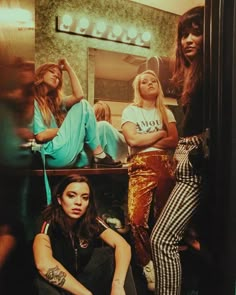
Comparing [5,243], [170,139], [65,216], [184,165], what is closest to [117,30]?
[170,139]

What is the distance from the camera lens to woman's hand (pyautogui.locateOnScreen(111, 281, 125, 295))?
3.78 feet

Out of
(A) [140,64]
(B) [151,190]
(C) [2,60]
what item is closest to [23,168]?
(C) [2,60]

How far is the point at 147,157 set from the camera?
1310mm

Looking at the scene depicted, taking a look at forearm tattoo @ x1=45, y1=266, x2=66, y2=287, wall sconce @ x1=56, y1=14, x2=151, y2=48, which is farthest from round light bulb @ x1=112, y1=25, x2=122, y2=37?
forearm tattoo @ x1=45, y1=266, x2=66, y2=287

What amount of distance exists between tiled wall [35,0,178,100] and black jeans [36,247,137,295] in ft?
2.24

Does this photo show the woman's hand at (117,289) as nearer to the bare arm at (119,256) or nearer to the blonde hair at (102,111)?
the bare arm at (119,256)

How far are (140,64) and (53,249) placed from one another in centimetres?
86

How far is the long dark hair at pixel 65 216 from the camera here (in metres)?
1.18

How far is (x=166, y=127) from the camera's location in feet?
4.35

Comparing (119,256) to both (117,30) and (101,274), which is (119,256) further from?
(117,30)

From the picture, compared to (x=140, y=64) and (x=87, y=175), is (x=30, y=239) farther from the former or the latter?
(x=140, y=64)

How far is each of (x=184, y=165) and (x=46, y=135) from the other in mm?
609

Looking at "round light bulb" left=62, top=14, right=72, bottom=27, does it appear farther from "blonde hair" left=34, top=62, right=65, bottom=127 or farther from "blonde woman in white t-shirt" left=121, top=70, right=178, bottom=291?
"blonde woman in white t-shirt" left=121, top=70, right=178, bottom=291

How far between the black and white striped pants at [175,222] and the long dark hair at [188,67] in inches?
8.4
